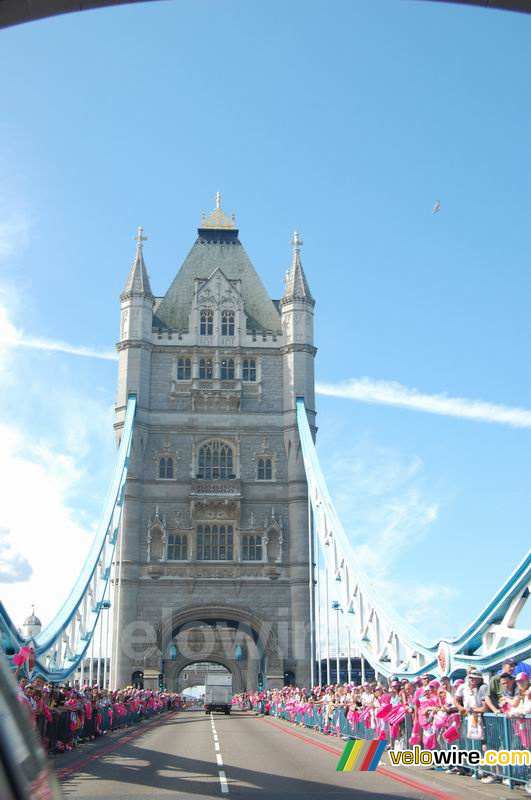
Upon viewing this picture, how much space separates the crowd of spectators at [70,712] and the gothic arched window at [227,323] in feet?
80.8

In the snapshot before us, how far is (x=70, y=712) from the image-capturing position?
721 inches

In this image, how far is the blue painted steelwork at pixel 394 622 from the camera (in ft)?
52.6

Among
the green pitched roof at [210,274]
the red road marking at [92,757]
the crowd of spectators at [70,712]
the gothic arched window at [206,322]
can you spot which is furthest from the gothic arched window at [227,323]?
the red road marking at [92,757]

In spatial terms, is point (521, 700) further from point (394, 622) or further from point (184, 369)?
point (184, 369)

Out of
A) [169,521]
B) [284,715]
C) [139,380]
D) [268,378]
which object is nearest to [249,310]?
[268,378]

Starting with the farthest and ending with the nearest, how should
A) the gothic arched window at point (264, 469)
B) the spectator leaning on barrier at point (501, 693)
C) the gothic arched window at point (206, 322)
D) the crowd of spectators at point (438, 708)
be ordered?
the gothic arched window at point (206, 322) → the gothic arched window at point (264, 469) → the spectator leaning on barrier at point (501, 693) → the crowd of spectators at point (438, 708)

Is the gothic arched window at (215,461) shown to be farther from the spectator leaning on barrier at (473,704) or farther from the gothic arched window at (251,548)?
the spectator leaning on barrier at (473,704)

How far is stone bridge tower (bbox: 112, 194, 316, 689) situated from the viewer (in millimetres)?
46688

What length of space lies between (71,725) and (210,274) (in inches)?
1588

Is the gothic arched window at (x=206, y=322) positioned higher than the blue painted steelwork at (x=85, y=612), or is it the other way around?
the gothic arched window at (x=206, y=322)

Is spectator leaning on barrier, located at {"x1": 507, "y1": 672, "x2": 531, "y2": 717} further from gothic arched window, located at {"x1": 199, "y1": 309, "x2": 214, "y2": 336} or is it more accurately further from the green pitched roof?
the green pitched roof

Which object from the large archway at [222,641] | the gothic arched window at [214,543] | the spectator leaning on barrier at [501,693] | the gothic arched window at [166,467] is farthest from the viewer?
the gothic arched window at [166,467]

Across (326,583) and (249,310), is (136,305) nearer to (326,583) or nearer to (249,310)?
(249,310)

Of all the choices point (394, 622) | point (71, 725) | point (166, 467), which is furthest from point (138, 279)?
point (71, 725)
